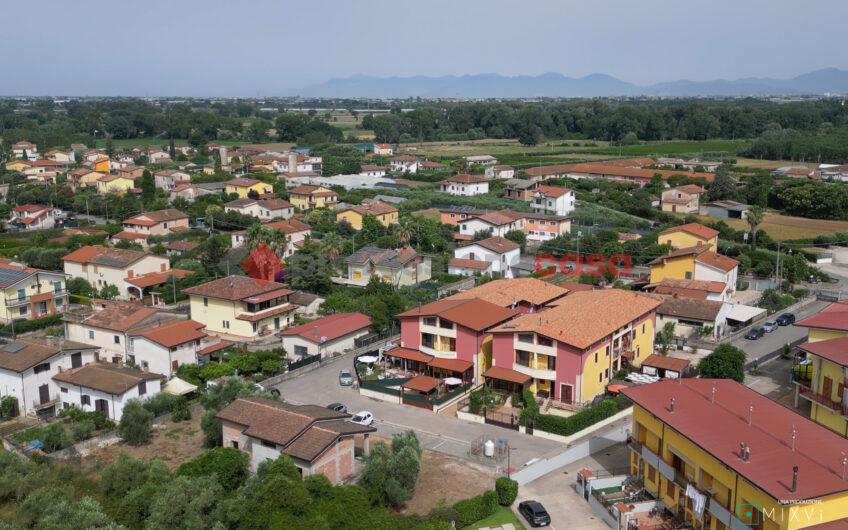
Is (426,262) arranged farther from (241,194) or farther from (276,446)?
(241,194)

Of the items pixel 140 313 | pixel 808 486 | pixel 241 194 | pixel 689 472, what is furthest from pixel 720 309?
pixel 241 194

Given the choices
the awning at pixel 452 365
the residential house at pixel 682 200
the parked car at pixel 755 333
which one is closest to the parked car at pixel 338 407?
the awning at pixel 452 365

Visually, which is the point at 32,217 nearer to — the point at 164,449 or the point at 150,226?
the point at 150,226

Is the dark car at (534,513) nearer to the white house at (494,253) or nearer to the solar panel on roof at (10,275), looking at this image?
the white house at (494,253)

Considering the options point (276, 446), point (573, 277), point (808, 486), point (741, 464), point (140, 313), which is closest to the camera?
point (808, 486)

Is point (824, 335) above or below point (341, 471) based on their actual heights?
above
